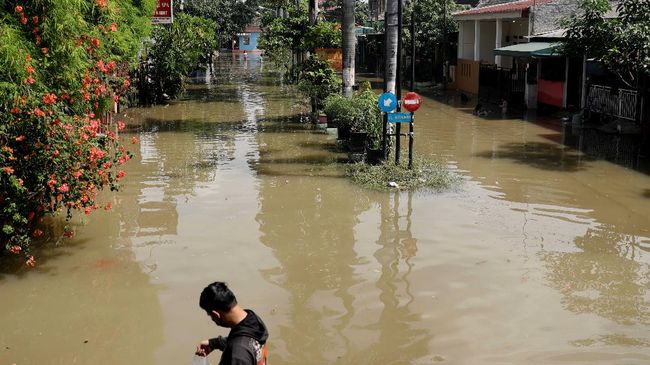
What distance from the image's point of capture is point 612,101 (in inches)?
825

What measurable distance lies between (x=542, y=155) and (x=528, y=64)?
10532 millimetres

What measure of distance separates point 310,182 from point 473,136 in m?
8.14

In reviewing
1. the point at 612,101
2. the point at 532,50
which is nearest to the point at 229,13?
the point at 532,50

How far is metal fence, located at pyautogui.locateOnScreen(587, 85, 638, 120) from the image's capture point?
66.1ft

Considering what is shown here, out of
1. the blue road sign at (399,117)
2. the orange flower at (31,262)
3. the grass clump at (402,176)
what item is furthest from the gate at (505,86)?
the orange flower at (31,262)

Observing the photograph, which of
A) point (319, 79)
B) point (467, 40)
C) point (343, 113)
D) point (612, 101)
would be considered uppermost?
point (467, 40)

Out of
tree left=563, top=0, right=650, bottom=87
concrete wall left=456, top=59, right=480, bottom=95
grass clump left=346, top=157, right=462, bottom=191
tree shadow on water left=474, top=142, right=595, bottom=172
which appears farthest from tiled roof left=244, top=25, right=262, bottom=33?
grass clump left=346, top=157, right=462, bottom=191

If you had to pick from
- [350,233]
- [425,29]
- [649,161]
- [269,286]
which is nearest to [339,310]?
[269,286]

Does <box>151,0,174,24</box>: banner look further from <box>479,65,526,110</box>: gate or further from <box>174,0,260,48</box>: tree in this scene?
<box>174,0,260,48</box>: tree

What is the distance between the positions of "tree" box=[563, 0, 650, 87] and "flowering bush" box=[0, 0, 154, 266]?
11241 mm

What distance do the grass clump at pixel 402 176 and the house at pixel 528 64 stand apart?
634 centimetres

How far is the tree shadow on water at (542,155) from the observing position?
16.1 metres

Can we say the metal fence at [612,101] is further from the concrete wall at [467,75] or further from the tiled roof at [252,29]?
the tiled roof at [252,29]

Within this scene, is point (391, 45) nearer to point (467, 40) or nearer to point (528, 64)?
point (528, 64)
